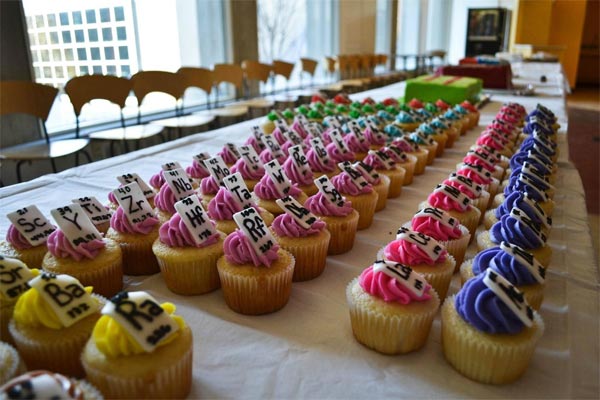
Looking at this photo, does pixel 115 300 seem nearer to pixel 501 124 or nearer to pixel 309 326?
pixel 309 326

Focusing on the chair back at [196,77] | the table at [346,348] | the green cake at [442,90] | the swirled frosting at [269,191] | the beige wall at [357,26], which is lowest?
the table at [346,348]

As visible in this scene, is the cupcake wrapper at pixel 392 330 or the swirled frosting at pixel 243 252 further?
the swirled frosting at pixel 243 252

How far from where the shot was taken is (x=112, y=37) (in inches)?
226

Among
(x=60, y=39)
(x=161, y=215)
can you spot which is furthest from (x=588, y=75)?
(x=161, y=215)

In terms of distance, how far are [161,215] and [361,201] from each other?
859mm

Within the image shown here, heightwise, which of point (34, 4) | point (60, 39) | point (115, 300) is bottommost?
point (115, 300)

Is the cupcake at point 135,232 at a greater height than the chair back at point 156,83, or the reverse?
the chair back at point 156,83

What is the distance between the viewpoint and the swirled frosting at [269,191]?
2.13 meters

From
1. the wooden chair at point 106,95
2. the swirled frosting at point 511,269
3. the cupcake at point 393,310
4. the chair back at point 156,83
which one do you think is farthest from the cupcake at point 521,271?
the chair back at point 156,83

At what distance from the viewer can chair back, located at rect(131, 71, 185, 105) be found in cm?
512

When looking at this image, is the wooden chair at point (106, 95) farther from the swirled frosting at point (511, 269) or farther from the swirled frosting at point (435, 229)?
the swirled frosting at point (511, 269)

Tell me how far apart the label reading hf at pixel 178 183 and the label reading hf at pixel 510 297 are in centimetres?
126

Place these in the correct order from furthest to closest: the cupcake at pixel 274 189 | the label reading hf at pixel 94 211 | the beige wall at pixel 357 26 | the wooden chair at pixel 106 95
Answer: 1. the beige wall at pixel 357 26
2. the wooden chair at pixel 106 95
3. the cupcake at pixel 274 189
4. the label reading hf at pixel 94 211

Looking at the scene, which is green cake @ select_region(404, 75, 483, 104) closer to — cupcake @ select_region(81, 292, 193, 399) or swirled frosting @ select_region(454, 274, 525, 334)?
swirled frosting @ select_region(454, 274, 525, 334)
